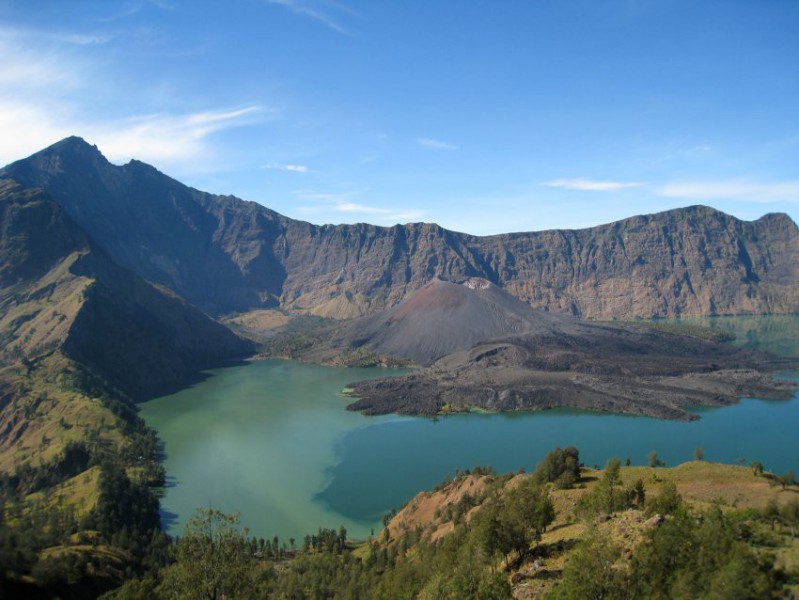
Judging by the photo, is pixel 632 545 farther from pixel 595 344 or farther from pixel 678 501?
pixel 595 344

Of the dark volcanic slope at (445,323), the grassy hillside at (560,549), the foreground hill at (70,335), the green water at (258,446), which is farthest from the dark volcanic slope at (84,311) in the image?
the grassy hillside at (560,549)

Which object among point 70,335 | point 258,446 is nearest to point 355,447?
point 258,446

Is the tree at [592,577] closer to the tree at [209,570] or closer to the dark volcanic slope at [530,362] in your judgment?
the tree at [209,570]

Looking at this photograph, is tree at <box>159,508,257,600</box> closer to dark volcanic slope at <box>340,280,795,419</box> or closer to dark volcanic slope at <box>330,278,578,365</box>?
dark volcanic slope at <box>340,280,795,419</box>

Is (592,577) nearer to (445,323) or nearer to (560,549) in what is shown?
(560,549)

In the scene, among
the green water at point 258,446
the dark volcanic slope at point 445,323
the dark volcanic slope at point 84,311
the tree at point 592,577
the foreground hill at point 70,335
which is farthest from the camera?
the dark volcanic slope at point 445,323

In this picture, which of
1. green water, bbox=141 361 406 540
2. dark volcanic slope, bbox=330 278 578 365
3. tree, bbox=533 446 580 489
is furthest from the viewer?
dark volcanic slope, bbox=330 278 578 365

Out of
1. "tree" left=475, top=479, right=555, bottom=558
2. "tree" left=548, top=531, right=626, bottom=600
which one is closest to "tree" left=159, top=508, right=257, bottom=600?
"tree" left=475, top=479, right=555, bottom=558

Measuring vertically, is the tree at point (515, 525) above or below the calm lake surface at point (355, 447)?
above
